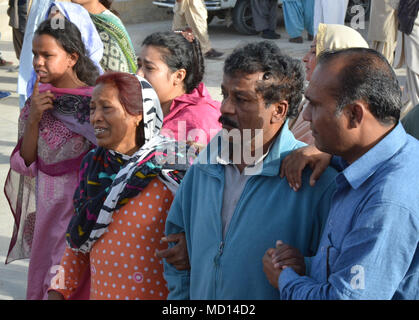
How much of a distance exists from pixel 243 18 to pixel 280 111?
10.7 metres

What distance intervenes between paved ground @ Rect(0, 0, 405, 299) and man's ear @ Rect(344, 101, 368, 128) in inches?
33.4

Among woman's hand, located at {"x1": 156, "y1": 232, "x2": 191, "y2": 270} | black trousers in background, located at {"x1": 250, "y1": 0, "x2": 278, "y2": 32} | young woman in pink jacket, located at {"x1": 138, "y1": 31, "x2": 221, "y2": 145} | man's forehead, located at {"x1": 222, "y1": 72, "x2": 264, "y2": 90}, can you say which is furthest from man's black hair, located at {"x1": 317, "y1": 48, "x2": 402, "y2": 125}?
black trousers in background, located at {"x1": 250, "y1": 0, "x2": 278, "y2": 32}

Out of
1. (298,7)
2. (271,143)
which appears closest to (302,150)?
(271,143)

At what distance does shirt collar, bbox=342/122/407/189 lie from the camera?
5.87 feet

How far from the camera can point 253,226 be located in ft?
6.87

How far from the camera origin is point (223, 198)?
2221 mm

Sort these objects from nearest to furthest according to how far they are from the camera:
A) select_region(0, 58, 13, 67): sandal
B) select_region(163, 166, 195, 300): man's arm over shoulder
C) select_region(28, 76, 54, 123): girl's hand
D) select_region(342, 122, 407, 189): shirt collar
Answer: select_region(342, 122, 407, 189): shirt collar < select_region(163, 166, 195, 300): man's arm over shoulder < select_region(28, 76, 54, 123): girl's hand < select_region(0, 58, 13, 67): sandal

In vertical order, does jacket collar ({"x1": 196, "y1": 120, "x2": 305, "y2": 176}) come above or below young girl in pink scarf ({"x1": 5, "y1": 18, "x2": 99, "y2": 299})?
above

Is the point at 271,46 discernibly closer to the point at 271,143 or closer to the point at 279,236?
the point at 271,143

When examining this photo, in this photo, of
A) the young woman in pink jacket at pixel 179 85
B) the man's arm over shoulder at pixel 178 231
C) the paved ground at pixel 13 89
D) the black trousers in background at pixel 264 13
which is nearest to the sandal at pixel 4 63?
the paved ground at pixel 13 89

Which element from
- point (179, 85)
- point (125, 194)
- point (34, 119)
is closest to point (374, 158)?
point (125, 194)

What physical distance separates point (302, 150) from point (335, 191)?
0.83 ft

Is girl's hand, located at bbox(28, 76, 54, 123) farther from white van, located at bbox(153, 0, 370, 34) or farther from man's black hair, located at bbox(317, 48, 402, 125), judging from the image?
white van, located at bbox(153, 0, 370, 34)

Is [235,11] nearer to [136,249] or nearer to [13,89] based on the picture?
[13,89]
